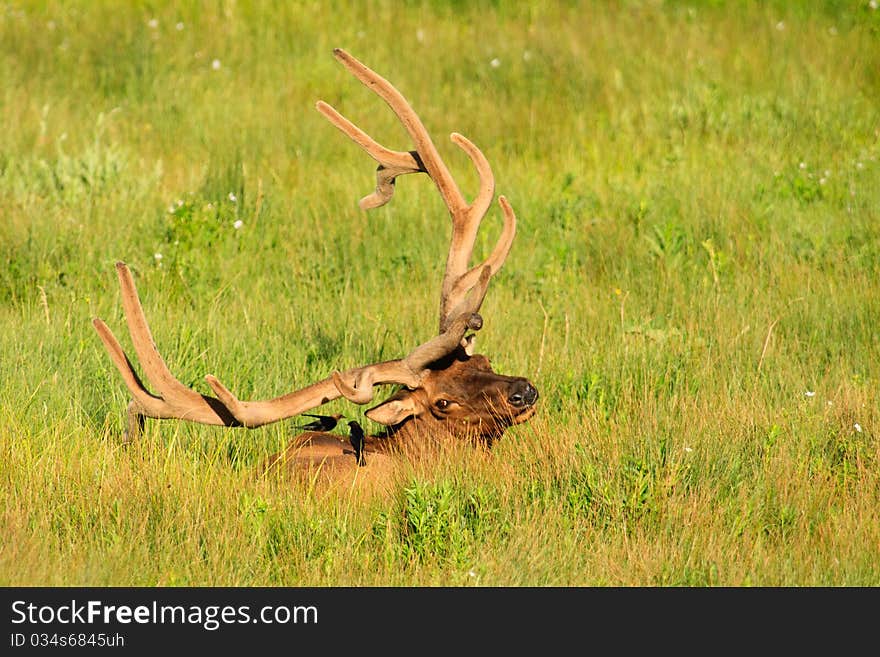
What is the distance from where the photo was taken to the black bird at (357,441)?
19.7ft

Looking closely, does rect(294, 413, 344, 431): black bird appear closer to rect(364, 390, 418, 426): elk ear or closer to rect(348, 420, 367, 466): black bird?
rect(348, 420, 367, 466): black bird

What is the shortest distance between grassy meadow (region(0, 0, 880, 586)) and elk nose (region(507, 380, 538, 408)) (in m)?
0.33

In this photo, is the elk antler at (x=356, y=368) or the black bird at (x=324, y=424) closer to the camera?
the elk antler at (x=356, y=368)

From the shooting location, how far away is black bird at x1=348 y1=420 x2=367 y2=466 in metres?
6.00

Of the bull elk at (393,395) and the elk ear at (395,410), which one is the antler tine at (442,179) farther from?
the elk ear at (395,410)

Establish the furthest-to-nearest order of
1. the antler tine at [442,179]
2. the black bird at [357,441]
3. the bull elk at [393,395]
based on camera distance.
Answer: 1. the antler tine at [442,179]
2. the black bird at [357,441]
3. the bull elk at [393,395]

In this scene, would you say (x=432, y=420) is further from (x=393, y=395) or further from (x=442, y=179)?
(x=442, y=179)

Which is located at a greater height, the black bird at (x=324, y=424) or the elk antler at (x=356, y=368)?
the elk antler at (x=356, y=368)

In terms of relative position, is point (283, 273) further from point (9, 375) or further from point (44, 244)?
point (9, 375)

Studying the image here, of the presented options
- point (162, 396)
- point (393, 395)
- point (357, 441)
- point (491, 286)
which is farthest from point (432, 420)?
point (491, 286)

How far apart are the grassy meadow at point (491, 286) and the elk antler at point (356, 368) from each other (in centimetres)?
32

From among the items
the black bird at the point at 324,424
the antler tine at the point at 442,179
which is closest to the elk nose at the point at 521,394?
the antler tine at the point at 442,179

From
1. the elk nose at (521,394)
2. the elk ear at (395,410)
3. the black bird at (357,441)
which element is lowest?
the black bird at (357,441)

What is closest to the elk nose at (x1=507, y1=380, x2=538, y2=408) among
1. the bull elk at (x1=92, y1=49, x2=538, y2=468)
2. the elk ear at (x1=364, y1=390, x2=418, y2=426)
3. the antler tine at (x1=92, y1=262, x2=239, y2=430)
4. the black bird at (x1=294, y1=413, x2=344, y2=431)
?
the bull elk at (x1=92, y1=49, x2=538, y2=468)
